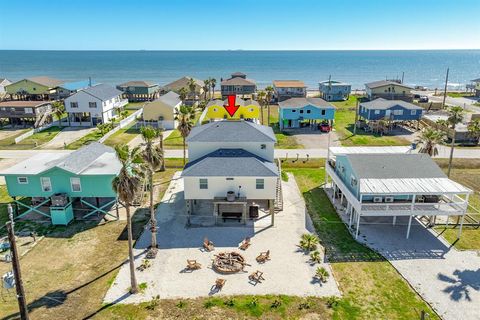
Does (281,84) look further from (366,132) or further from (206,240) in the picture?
(206,240)

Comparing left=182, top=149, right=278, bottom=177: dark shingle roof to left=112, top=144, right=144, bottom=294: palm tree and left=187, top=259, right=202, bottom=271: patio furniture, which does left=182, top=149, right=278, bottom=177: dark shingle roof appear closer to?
left=187, top=259, right=202, bottom=271: patio furniture

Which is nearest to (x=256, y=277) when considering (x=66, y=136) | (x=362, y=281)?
(x=362, y=281)

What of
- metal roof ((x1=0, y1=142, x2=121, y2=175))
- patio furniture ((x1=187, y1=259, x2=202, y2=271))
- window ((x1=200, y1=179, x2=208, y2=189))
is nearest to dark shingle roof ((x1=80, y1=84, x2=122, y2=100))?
metal roof ((x1=0, y1=142, x2=121, y2=175))

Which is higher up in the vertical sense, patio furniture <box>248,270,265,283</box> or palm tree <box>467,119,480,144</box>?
palm tree <box>467,119,480,144</box>

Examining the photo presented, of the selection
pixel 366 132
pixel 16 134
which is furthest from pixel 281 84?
pixel 16 134

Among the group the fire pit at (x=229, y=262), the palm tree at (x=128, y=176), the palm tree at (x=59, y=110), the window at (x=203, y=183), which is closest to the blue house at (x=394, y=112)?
the window at (x=203, y=183)

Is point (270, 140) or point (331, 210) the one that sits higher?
point (270, 140)

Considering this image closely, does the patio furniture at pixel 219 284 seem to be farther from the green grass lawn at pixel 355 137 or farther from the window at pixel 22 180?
the green grass lawn at pixel 355 137
